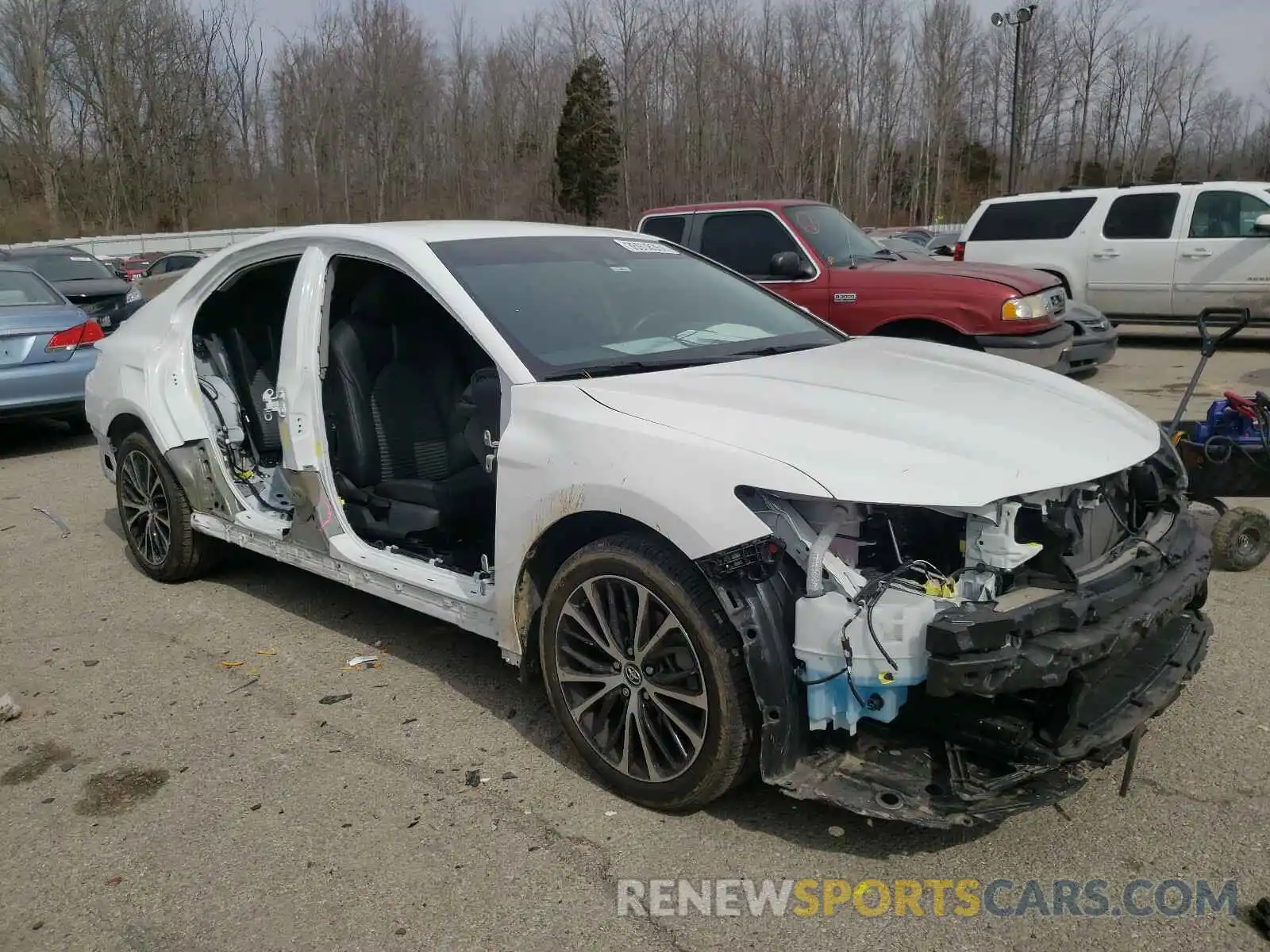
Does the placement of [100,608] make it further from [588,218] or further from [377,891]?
[588,218]

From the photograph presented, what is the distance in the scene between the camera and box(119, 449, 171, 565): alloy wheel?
529cm

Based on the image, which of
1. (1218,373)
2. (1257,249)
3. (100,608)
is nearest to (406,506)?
(100,608)

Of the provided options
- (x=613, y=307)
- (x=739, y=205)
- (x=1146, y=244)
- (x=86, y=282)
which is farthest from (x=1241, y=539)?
(x=86, y=282)

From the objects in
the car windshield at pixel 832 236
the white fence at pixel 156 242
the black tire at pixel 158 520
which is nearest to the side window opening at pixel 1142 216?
the car windshield at pixel 832 236

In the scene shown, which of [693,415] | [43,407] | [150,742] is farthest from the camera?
[43,407]

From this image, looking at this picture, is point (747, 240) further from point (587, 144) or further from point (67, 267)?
point (587, 144)

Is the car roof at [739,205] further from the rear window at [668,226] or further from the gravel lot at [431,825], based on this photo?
the gravel lot at [431,825]

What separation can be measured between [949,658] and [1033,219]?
12315mm

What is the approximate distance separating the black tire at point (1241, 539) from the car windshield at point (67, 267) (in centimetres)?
1307

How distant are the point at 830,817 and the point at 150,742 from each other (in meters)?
2.45

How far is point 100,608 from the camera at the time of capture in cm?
A: 514

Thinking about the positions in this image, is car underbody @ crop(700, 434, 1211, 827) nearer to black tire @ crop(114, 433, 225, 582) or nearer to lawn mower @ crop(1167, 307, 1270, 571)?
lawn mower @ crop(1167, 307, 1270, 571)

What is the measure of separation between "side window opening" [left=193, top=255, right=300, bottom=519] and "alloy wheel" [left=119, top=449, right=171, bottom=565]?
1.57ft

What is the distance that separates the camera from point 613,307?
12.9ft
